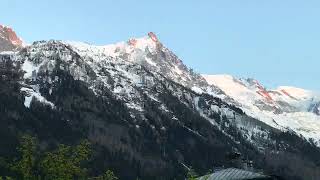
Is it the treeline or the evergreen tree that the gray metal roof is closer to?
the treeline

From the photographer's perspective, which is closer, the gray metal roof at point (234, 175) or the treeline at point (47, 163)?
the treeline at point (47, 163)

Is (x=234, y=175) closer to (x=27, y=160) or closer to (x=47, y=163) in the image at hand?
(x=47, y=163)

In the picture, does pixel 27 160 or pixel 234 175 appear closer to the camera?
pixel 27 160

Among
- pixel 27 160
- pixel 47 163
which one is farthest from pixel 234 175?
pixel 27 160

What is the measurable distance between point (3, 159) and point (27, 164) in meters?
2.31

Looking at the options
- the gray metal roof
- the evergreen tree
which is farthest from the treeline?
the gray metal roof

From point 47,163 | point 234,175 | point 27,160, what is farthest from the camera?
point 234,175

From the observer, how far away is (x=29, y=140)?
39906 millimetres

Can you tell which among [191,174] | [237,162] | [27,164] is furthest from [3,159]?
[237,162]

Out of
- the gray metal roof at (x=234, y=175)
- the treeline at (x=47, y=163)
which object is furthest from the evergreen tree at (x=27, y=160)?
the gray metal roof at (x=234, y=175)

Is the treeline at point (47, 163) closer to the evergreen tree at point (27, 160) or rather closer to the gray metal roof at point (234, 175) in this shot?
the evergreen tree at point (27, 160)

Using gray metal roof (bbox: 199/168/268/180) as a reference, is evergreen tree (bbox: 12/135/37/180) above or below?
below

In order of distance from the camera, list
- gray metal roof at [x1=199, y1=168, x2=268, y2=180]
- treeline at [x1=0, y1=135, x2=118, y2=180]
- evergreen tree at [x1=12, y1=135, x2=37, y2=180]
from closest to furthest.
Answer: treeline at [x1=0, y1=135, x2=118, y2=180] → evergreen tree at [x1=12, y1=135, x2=37, y2=180] → gray metal roof at [x1=199, y1=168, x2=268, y2=180]

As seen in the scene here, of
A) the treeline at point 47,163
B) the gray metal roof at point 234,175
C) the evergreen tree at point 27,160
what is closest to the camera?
the treeline at point 47,163
